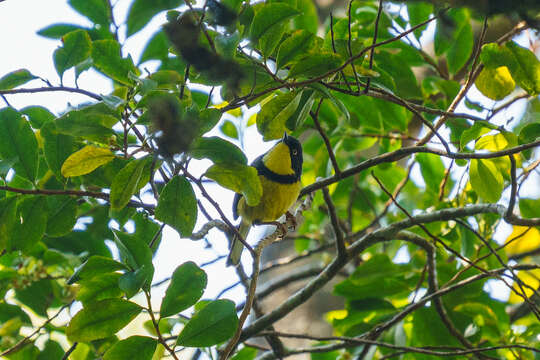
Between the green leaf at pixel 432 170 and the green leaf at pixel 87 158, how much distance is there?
1926 mm

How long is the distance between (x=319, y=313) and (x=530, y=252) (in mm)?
1478

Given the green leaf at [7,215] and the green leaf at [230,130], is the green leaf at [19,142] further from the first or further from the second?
the green leaf at [230,130]

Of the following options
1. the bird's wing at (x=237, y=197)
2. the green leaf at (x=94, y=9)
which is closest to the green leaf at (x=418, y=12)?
the bird's wing at (x=237, y=197)

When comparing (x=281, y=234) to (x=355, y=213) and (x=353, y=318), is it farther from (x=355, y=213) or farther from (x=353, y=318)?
(x=355, y=213)

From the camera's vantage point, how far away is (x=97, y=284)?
1765mm

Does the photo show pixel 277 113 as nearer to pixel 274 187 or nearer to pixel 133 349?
pixel 133 349

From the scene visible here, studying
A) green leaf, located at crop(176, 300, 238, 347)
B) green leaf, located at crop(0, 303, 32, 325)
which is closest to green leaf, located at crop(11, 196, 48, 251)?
green leaf, located at crop(176, 300, 238, 347)

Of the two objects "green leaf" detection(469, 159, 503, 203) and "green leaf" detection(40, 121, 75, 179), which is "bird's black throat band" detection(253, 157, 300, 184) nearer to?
"green leaf" detection(469, 159, 503, 203)

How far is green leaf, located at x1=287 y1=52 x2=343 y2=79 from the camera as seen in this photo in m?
1.66

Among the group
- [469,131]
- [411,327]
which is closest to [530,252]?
[411,327]

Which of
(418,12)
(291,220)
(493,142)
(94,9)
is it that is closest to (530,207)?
(493,142)

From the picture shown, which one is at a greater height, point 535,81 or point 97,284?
point 535,81

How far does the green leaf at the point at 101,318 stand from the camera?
5.47 feet

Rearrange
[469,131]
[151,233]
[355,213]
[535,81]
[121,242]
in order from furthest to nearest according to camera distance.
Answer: [355,213], [151,233], [535,81], [469,131], [121,242]
